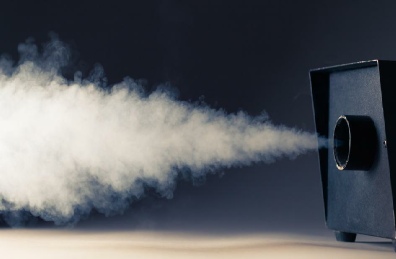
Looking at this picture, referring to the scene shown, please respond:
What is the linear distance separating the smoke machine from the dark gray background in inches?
58.0

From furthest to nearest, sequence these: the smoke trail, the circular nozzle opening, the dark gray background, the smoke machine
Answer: the dark gray background, the smoke trail, the circular nozzle opening, the smoke machine

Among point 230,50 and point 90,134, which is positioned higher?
point 230,50

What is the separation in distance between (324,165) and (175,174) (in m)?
1.95

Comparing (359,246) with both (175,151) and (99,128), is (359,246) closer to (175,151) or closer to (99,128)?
(175,151)

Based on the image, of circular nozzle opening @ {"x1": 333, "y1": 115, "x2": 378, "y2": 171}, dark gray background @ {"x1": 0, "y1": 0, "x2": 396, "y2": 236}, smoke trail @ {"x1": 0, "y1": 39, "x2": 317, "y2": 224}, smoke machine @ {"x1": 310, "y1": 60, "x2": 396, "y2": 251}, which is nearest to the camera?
smoke machine @ {"x1": 310, "y1": 60, "x2": 396, "y2": 251}

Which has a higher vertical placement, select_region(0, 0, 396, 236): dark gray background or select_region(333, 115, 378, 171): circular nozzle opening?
select_region(0, 0, 396, 236): dark gray background

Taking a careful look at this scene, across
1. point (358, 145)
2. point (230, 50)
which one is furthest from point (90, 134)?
point (358, 145)

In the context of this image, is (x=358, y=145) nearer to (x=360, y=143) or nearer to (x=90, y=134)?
(x=360, y=143)

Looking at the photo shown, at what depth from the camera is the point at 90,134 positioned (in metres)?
5.19

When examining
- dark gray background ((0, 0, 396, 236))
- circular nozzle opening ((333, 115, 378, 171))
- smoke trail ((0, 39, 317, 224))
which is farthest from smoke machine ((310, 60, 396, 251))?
dark gray background ((0, 0, 396, 236))

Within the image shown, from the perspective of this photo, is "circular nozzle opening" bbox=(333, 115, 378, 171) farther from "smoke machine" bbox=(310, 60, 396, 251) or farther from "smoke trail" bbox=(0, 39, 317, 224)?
"smoke trail" bbox=(0, 39, 317, 224)

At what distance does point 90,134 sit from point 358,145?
173 centimetres

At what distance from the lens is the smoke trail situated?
5.05 meters

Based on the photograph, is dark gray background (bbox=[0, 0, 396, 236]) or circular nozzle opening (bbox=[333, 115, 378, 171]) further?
dark gray background (bbox=[0, 0, 396, 236])
